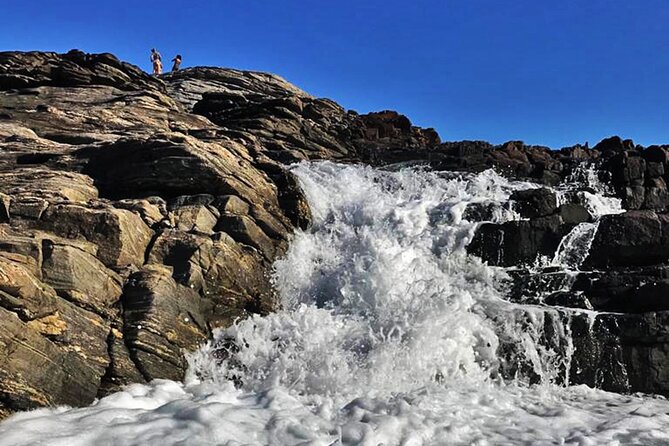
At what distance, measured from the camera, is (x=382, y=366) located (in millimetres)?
9523

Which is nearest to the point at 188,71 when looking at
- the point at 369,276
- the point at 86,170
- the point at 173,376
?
the point at 86,170

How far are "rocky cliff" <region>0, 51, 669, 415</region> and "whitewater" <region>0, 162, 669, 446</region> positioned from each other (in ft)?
1.55

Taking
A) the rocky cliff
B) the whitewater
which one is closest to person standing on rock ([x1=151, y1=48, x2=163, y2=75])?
the rocky cliff

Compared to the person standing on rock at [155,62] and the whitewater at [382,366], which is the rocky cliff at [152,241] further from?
the person standing on rock at [155,62]

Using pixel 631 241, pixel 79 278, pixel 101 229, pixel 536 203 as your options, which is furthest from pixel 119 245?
pixel 631 241

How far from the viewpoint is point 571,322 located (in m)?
10.5

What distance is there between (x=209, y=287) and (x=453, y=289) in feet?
18.4

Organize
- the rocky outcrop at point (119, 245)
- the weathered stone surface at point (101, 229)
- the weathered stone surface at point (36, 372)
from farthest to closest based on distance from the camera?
the weathered stone surface at point (101, 229) < the rocky outcrop at point (119, 245) < the weathered stone surface at point (36, 372)

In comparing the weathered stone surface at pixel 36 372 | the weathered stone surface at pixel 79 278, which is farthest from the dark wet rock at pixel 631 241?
the weathered stone surface at pixel 36 372

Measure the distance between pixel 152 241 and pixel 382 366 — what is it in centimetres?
500

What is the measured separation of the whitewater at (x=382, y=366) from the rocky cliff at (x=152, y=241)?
1.55ft

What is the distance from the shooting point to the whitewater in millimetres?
6809

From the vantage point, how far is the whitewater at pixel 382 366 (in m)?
6.81

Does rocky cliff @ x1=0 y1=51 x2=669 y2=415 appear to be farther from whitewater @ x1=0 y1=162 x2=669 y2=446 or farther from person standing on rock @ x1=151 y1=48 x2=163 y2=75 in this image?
person standing on rock @ x1=151 y1=48 x2=163 y2=75
